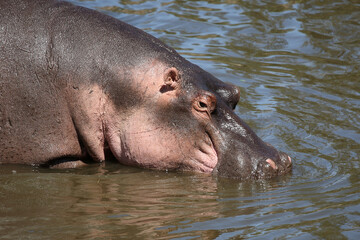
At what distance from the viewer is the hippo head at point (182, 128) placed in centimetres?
704

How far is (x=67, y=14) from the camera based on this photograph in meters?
7.30

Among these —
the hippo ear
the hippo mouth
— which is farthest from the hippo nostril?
the hippo ear

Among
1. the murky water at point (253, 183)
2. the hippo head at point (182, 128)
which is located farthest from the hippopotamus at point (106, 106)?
the murky water at point (253, 183)

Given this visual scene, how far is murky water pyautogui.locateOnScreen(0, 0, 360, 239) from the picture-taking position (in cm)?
565

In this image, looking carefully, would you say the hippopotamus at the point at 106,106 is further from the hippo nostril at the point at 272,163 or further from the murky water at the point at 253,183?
the murky water at the point at 253,183

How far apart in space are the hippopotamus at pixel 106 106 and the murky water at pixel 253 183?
0.20 meters

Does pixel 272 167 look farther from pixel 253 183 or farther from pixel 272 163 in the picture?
pixel 253 183

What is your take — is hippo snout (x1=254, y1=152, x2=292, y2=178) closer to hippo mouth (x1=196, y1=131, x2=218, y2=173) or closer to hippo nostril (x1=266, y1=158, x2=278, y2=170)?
hippo nostril (x1=266, y1=158, x2=278, y2=170)

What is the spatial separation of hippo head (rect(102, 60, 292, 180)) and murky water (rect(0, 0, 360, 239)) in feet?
0.61

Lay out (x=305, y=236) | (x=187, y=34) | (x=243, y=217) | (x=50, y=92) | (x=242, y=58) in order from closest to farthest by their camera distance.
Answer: (x=305, y=236)
(x=243, y=217)
(x=50, y=92)
(x=242, y=58)
(x=187, y=34)

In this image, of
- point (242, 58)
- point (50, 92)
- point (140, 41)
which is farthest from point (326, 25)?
point (50, 92)

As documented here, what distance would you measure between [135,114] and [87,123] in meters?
0.48

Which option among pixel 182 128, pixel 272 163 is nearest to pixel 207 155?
pixel 182 128

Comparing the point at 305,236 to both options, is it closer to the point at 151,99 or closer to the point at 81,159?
the point at 151,99
